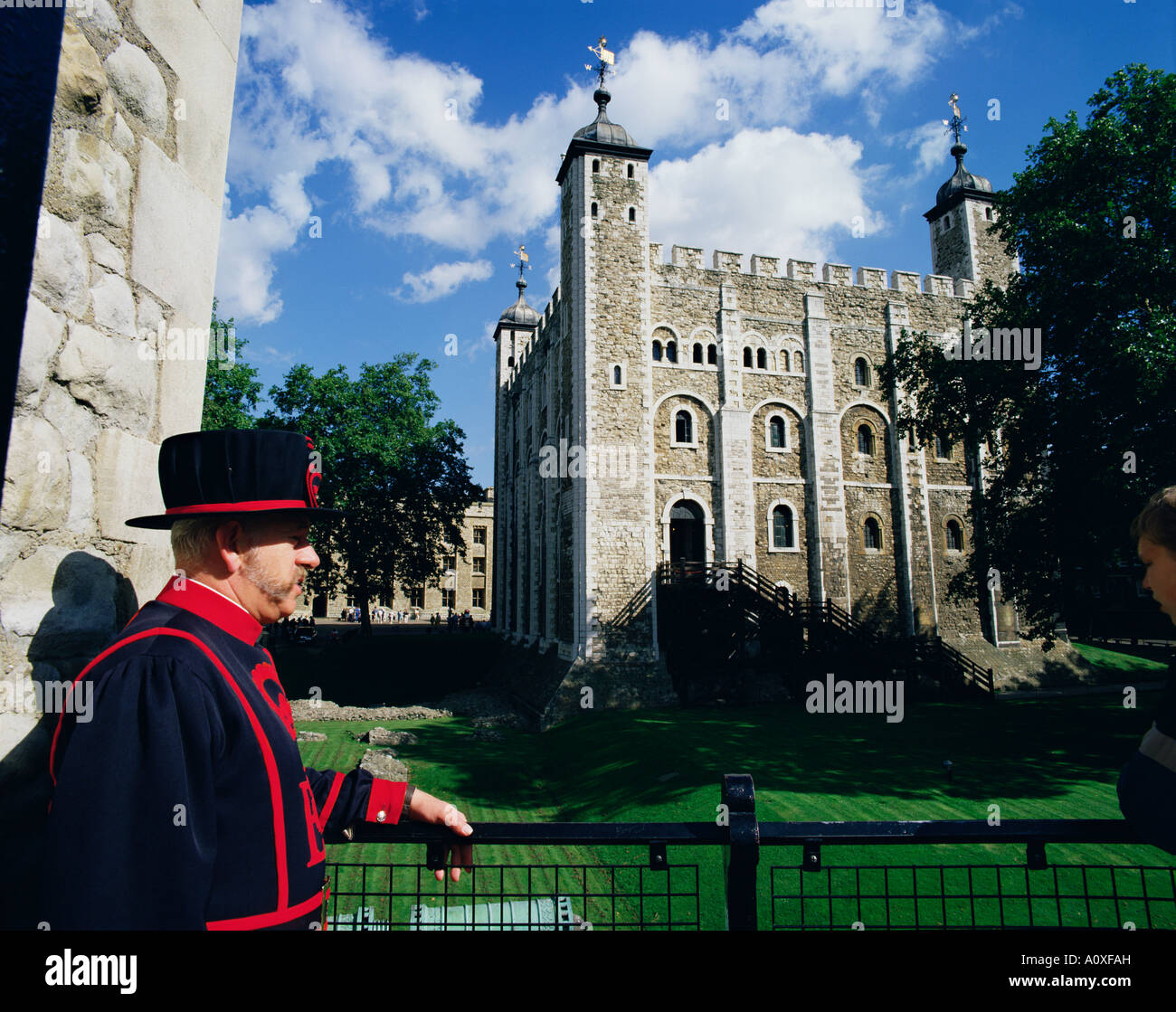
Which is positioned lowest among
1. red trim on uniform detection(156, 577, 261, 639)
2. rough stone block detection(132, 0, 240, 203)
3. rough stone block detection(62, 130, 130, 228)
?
red trim on uniform detection(156, 577, 261, 639)

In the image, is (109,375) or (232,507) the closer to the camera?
(232,507)

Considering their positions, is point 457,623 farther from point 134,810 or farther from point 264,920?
point 134,810

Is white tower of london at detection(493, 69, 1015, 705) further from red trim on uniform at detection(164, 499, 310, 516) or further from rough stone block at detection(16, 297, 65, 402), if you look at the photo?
rough stone block at detection(16, 297, 65, 402)

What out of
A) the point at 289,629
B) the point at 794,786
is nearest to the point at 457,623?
the point at 289,629

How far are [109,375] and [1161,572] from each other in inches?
135

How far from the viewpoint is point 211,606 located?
171cm

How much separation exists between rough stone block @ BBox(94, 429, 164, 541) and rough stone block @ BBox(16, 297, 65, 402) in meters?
0.27

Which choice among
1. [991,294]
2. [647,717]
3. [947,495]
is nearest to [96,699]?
[647,717]

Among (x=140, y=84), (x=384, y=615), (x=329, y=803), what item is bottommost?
(x=329, y=803)

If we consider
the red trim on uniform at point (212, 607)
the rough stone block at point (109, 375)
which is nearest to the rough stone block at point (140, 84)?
the rough stone block at point (109, 375)

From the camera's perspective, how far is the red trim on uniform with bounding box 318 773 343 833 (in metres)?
2.11

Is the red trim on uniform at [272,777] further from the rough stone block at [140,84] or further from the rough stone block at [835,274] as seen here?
the rough stone block at [835,274]

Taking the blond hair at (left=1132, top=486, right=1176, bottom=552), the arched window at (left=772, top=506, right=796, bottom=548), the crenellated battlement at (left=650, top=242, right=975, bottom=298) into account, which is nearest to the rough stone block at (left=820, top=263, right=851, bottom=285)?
the crenellated battlement at (left=650, top=242, right=975, bottom=298)

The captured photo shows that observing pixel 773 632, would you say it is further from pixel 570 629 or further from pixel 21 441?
pixel 21 441
